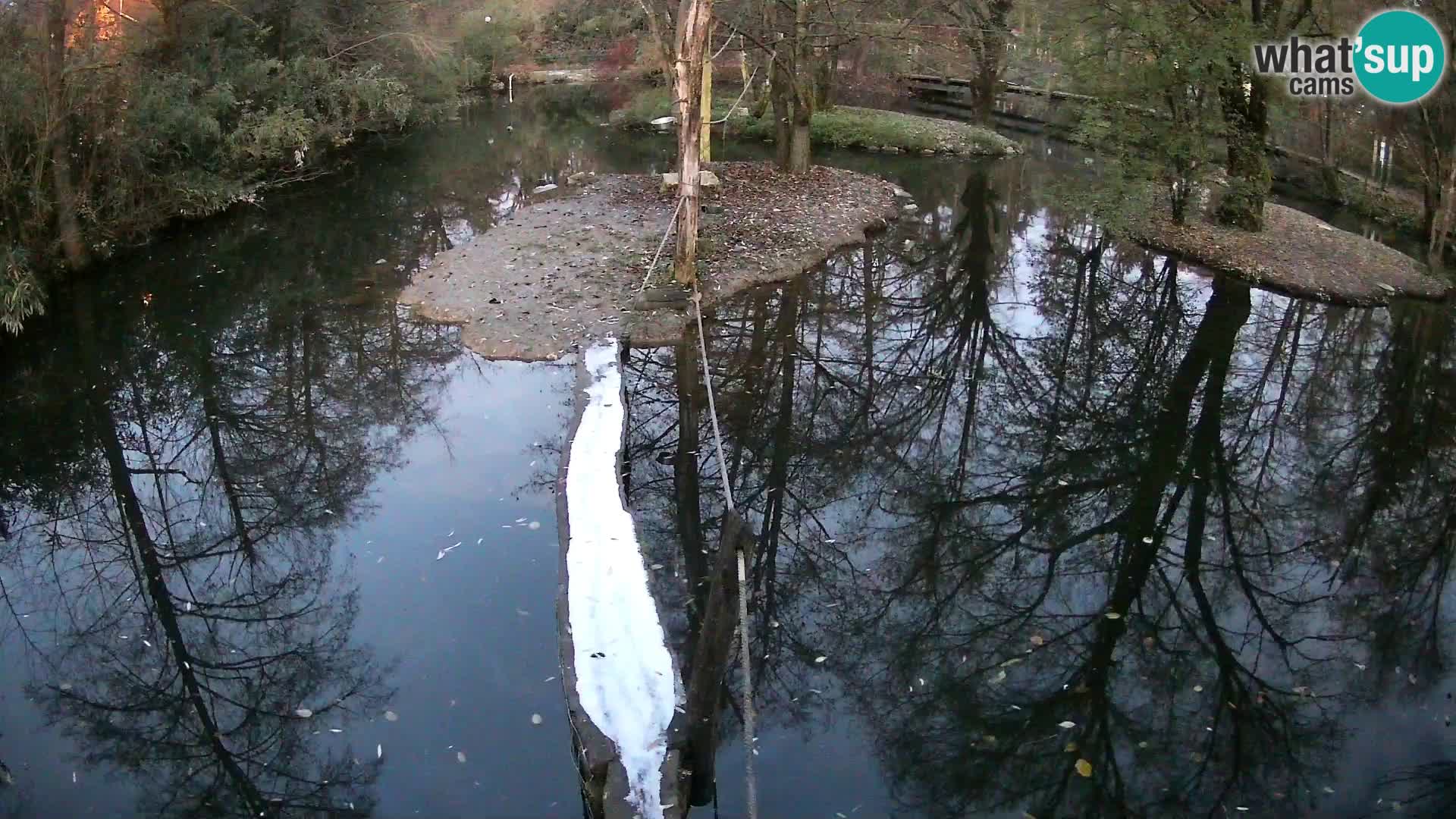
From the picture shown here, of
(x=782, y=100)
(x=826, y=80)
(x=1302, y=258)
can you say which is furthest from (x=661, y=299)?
(x=826, y=80)

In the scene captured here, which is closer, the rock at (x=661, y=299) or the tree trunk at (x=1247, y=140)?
the rock at (x=661, y=299)

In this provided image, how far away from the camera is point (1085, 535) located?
8.08 metres

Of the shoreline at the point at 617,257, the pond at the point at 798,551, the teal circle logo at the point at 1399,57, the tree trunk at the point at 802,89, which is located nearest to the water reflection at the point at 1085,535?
the pond at the point at 798,551

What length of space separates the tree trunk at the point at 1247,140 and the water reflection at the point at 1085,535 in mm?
2973

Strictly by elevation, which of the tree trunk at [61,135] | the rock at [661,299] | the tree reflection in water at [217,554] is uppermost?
the tree trunk at [61,135]

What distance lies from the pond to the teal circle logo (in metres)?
3.91

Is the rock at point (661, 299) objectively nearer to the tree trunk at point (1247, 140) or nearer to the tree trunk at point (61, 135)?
the tree trunk at point (61, 135)

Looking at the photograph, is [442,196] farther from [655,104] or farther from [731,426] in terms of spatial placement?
[731,426]

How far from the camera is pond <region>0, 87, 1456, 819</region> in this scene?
568 cm

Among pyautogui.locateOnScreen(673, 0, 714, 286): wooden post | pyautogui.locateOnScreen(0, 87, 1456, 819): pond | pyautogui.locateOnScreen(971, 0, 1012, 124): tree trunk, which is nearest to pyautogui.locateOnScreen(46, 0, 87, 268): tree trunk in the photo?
pyautogui.locateOnScreen(0, 87, 1456, 819): pond

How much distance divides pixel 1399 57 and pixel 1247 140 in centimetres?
268

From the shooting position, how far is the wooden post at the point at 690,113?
11.3 m

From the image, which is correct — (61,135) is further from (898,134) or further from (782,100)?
(898,134)

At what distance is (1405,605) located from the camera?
23.8ft
